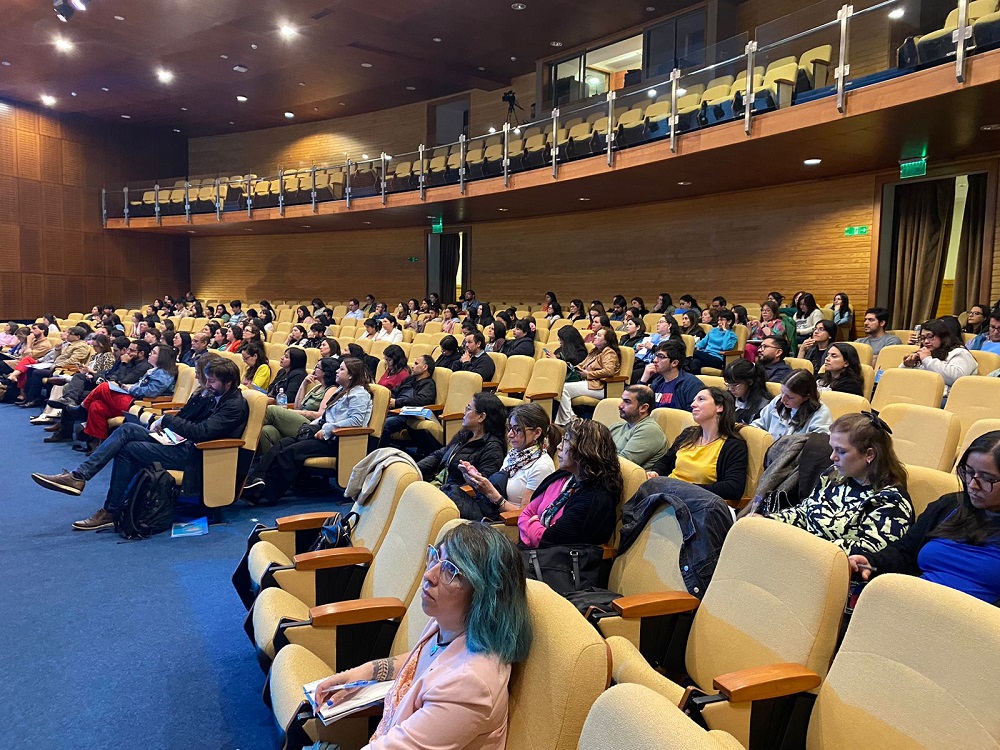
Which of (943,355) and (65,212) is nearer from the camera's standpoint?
(943,355)

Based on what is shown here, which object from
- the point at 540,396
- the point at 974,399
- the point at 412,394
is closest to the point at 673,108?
the point at 540,396

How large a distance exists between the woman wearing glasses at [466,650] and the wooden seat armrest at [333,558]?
0.96 meters

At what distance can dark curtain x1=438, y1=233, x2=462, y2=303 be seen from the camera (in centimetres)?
1585

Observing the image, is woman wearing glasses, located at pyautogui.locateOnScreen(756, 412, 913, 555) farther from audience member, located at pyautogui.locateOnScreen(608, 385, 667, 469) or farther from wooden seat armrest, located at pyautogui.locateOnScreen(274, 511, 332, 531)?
wooden seat armrest, located at pyautogui.locateOnScreen(274, 511, 332, 531)

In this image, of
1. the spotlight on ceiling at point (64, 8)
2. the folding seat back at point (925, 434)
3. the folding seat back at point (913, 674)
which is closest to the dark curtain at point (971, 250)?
the folding seat back at point (925, 434)

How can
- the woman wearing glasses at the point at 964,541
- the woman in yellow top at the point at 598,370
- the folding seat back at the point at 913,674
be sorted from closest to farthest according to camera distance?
the folding seat back at the point at 913,674 → the woman wearing glasses at the point at 964,541 → the woman in yellow top at the point at 598,370

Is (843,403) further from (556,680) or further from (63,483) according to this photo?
(63,483)

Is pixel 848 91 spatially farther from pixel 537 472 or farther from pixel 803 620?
pixel 803 620

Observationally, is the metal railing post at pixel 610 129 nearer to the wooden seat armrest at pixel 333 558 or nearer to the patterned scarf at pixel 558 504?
the patterned scarf at pixel 558 504

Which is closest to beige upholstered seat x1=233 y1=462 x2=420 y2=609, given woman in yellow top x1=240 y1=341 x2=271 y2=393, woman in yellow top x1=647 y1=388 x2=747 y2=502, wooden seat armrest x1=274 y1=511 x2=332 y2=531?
wooden seat armrest x1=274 y1=511 x2=332 y2=531

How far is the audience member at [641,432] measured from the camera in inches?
145

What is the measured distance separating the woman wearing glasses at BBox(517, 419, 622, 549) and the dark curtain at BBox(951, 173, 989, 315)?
24.7 feet

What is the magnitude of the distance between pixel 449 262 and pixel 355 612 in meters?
14.1

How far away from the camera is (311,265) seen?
18062mm
